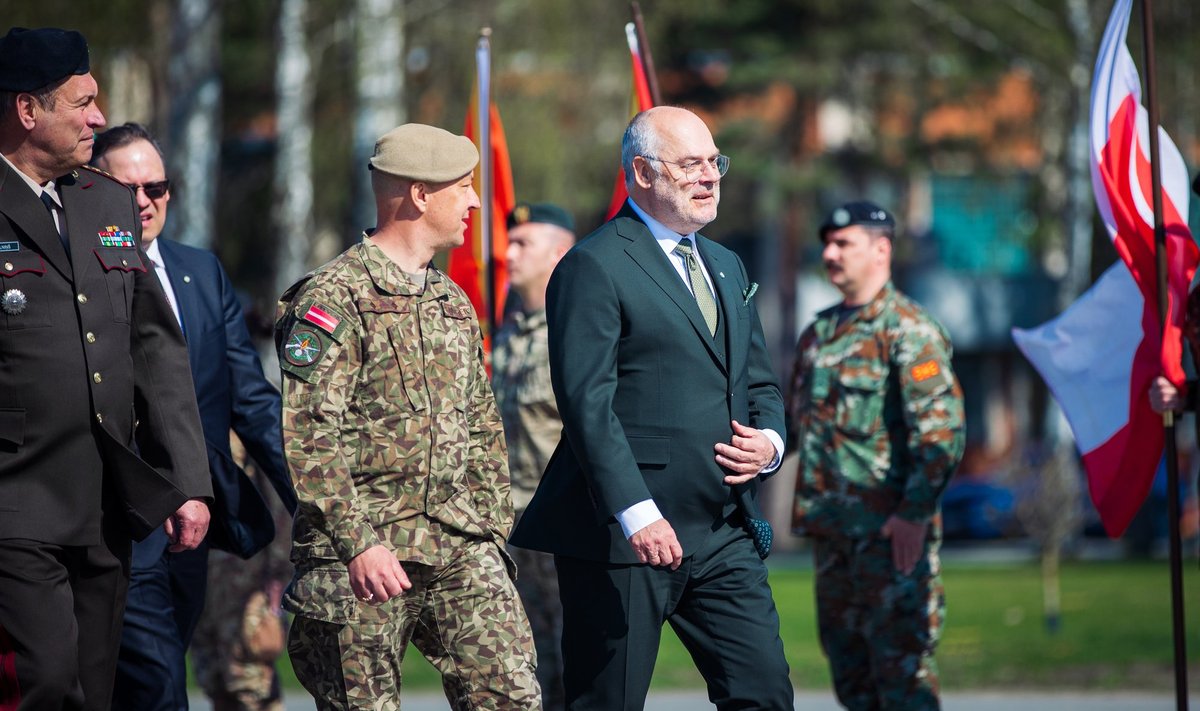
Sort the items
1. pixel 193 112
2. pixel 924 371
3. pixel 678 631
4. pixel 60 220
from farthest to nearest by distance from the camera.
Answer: pixel 193 112, pixel 924 371, pixel 678 631, pixel 60 220

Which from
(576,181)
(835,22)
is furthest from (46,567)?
(835,22)

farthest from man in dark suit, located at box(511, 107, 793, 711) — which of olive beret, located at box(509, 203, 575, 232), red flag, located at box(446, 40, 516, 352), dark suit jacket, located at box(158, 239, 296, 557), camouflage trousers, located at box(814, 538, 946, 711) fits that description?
red flag, located at box(446, 40, 516, 352)

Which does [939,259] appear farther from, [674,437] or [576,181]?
[674,437]

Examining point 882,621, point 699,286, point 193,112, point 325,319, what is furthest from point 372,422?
point 193,112

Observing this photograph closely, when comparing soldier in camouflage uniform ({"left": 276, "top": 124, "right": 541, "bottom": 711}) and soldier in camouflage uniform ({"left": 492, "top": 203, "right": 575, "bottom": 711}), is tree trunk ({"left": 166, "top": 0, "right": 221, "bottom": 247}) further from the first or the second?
soldier in camouflage uniform ({"left": 276, "top": 124, "right": 541, "bottom": 711})

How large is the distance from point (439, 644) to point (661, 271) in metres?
1.29

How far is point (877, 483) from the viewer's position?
6.57 meters

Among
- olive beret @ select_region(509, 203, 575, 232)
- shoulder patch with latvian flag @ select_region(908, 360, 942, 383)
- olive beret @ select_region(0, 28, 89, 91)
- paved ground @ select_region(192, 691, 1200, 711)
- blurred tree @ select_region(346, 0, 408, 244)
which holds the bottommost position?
paved ground @ select_region(192, 691, 1200, 711)

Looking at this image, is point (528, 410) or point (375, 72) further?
point (375, 72)

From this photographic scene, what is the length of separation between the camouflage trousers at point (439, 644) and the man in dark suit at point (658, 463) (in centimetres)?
27

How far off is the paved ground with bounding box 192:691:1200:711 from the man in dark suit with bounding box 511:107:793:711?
3.33 meters

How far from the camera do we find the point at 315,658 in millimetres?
4605

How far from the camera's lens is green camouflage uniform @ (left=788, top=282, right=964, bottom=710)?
650 cm

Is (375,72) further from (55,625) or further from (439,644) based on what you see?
(55,625)
